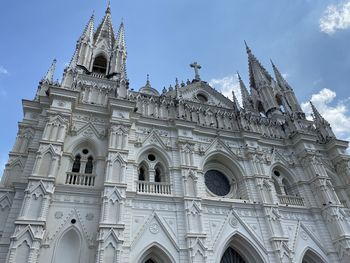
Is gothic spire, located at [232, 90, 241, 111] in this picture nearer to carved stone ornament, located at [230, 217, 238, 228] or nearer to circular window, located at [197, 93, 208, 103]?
circular window, located at [197, 93, 208, 103]

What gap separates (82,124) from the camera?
15.3m

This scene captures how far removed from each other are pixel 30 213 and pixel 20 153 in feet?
14.2

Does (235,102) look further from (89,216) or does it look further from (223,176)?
(89,216)

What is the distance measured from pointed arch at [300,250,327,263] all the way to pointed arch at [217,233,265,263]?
→ 319 cm

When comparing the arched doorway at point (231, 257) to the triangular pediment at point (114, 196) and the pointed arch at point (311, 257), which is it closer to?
the pointed arch at point (311, 257)

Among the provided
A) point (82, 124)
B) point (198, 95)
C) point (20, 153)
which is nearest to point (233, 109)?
point (198, 95)

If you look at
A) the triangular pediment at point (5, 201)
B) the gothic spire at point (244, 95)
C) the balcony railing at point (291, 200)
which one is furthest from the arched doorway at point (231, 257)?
the gothic spire at point (244, 95)

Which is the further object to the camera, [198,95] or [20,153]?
[198,95]

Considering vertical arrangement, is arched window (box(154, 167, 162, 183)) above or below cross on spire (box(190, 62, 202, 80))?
below

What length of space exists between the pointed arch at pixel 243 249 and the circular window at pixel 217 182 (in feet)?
9.94

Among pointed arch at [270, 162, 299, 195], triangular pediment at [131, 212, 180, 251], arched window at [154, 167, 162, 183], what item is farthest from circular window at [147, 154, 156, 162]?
pointed arch at [270, 162, 299, 195]

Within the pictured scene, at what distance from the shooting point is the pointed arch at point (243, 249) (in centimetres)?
1421

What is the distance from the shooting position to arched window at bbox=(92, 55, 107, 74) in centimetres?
2102

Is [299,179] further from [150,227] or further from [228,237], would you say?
[150,227]
